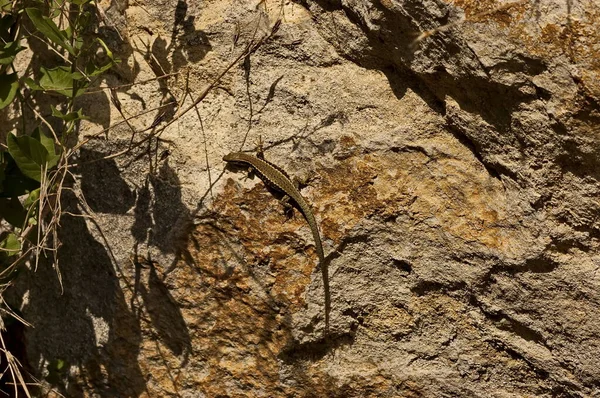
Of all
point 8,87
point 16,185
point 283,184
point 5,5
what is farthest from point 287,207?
point 5,5

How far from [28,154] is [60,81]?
12.9 inches

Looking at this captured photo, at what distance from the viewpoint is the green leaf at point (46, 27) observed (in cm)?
269

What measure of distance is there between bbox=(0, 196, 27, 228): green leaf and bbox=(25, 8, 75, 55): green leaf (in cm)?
67

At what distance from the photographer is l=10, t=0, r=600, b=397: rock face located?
2.59 metres

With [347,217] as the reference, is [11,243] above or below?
below

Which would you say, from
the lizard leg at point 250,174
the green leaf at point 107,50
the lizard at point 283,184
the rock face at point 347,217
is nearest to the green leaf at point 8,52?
the green leaf at point 107,50

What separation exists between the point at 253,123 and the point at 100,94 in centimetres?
71

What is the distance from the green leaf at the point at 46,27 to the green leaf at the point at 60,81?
120 millimetres

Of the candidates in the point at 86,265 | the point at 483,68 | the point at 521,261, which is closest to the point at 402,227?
the point at 521,261

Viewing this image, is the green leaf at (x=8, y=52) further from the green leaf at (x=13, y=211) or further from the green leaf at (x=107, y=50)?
the green leaf at (x=13, y=211)

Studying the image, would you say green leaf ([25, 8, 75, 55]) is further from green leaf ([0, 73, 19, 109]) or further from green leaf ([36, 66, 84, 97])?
green leaf ([0, 73, 19, 109])

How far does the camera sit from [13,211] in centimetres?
295

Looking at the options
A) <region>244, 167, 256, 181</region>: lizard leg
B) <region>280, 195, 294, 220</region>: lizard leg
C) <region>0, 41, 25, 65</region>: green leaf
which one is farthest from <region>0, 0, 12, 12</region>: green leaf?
<region>280, 195, 294, 220</region>: lizard leg

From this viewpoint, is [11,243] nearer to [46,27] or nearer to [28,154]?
[28,154]
